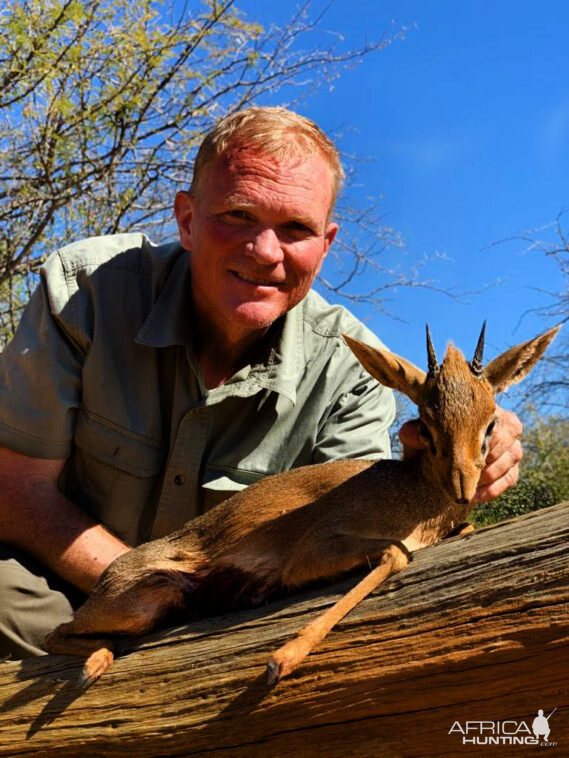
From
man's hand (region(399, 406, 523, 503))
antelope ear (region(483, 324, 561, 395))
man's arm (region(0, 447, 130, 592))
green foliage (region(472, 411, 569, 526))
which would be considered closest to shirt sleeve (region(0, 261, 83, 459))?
man's arm (region(0, 447, 130, 592))

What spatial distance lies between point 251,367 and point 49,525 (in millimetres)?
1644

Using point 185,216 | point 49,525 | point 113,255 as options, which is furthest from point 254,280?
point 49,525

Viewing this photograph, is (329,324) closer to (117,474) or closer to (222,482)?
(222,482)

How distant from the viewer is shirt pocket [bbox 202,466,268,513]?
551 cm

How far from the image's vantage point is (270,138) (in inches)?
213

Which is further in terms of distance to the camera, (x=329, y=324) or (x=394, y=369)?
(x=329, y=324)

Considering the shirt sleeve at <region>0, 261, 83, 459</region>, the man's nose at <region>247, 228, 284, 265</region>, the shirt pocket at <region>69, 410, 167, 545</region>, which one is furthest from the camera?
the shirt pocket at <region>69, 410, 167, 545</region>

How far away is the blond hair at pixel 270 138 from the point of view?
538cm

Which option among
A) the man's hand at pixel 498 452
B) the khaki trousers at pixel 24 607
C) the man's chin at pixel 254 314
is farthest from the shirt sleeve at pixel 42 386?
the man's hand at pixel 498 452

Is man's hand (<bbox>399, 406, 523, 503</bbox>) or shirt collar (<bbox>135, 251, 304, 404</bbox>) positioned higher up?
shirt collar (<bbox>135, 251, 304, 404</bbox>)

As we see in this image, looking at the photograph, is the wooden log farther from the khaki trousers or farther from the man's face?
the man's face

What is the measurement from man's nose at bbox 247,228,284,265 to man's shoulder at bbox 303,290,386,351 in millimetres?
1027

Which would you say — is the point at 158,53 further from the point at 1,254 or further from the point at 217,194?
the point at 217,194

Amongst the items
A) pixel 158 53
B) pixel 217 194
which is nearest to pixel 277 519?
pixel 217 194
